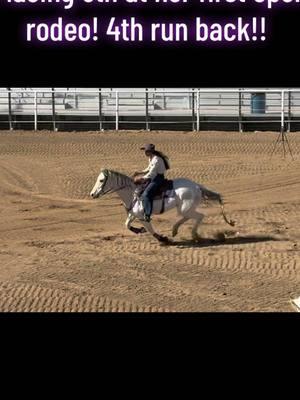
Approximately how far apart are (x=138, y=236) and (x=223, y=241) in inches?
54.9

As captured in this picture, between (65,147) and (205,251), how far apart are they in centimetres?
1053

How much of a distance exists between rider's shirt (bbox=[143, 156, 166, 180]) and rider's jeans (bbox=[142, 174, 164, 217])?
8cm

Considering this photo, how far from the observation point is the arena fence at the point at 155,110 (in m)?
23.2

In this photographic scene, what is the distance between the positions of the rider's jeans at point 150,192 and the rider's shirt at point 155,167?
8 cm

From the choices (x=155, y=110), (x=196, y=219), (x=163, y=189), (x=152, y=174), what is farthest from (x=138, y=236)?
(x=155, y=110)

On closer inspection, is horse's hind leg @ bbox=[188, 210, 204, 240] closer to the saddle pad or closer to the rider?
the saddle pad

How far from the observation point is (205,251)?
11867mm

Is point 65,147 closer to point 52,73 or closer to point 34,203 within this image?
point 34,203

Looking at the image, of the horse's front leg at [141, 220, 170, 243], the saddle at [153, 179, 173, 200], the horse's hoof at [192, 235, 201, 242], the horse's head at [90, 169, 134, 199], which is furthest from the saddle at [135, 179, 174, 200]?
the horse's hoof at [192, 235, 201, 242]

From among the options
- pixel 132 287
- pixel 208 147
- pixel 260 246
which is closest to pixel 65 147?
pixel 208 147

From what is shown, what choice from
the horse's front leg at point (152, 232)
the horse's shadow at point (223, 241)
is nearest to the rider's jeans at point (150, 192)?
the horse's front leg at point (152, 232)

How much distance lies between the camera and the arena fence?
2323 centimetres
